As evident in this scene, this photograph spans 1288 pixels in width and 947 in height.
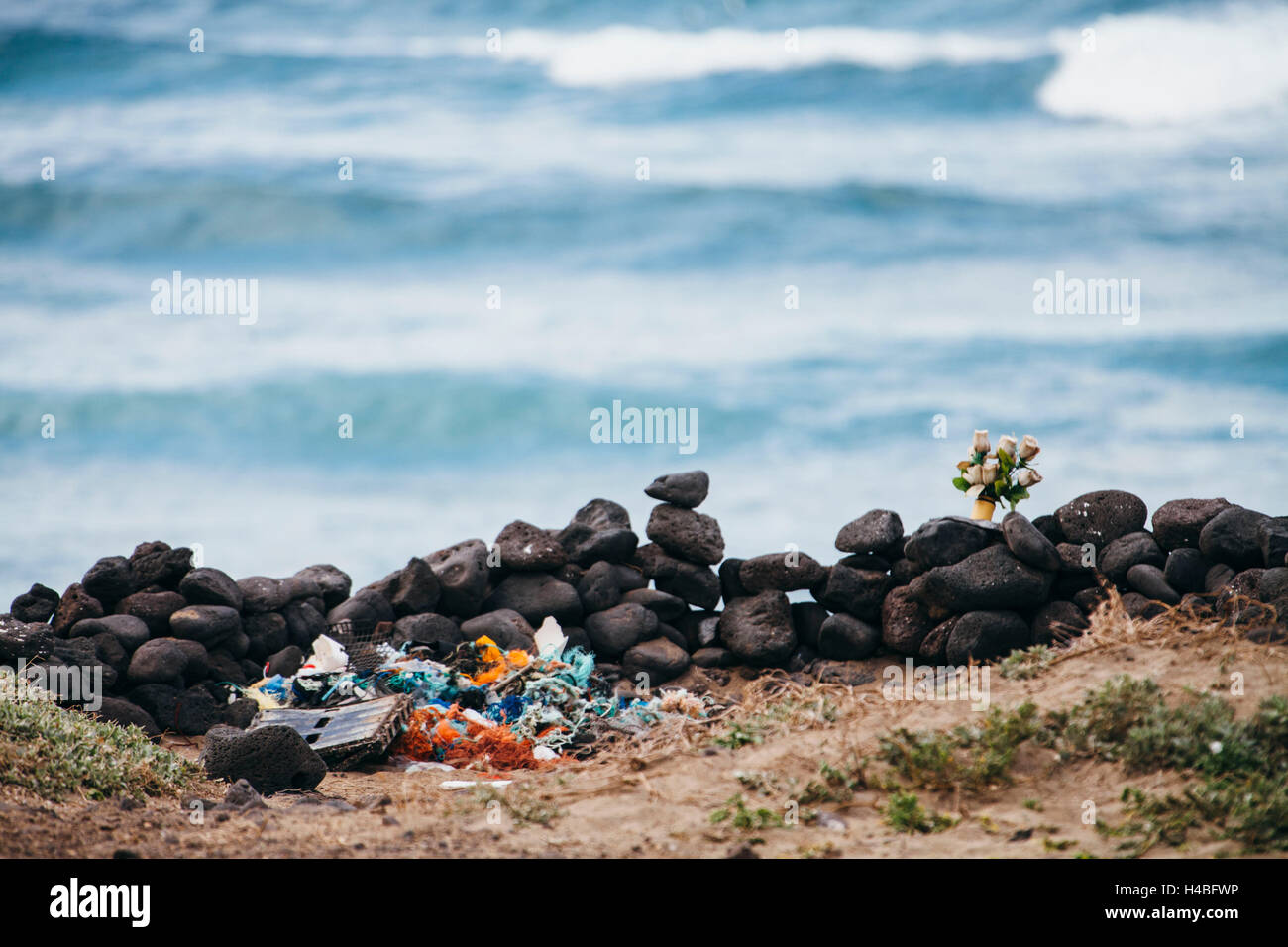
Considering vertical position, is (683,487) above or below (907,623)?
above

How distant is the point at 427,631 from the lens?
417 inches

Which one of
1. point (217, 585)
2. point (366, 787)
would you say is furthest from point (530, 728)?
Answer: point (217, 585)

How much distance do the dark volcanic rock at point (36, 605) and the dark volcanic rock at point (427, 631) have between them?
299cm

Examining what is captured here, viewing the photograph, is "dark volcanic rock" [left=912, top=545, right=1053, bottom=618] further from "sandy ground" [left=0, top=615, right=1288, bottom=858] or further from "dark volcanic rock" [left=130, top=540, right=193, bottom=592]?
"dark volcanic rock" [left=130, top=540, right=193, bottom=592]

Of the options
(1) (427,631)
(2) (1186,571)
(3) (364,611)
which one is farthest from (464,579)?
(2) (1186,571)

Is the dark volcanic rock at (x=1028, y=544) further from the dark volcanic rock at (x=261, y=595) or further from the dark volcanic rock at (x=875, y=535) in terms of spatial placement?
the dark volcanic rock at (x=261, y=595)

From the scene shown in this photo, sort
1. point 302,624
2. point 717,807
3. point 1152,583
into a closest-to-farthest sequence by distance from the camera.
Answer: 1. point 717,807
2. point 1152,583
3. point 302,624

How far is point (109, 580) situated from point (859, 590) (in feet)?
22.3

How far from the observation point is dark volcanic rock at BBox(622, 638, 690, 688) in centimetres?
1070

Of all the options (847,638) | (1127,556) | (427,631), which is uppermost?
(1127,556)

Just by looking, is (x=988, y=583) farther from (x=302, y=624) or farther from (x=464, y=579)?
(x=302, y=624)
